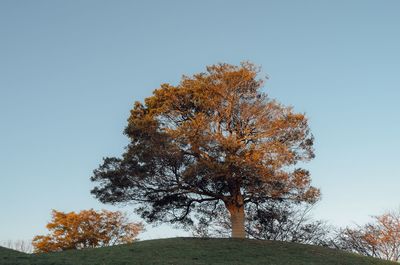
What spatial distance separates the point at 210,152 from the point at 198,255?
7250mm

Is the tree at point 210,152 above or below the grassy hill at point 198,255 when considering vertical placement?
above

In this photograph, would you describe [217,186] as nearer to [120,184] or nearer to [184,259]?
[120,184]

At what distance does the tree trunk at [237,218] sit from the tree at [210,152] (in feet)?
0.20

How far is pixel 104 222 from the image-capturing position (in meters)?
48.7

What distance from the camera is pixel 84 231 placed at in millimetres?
46750

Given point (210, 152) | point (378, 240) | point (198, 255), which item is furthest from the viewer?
point (378, 240)

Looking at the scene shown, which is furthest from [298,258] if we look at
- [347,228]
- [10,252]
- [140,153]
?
[347,228]

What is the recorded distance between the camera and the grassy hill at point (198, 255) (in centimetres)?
1841

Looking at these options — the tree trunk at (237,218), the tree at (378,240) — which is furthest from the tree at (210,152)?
the tree at (378,240)

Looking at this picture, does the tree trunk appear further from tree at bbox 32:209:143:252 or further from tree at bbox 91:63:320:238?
tree at bbox 32:209:143:252

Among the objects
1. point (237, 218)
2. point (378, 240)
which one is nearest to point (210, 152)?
point (237, 218)

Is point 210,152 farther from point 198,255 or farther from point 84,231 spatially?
point 84,231

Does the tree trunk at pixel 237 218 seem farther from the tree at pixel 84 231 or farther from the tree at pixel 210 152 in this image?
the tree at pixel 84 231

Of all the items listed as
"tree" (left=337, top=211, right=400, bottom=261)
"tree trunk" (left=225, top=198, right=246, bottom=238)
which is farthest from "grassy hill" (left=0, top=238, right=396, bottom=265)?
"tree" (left=337, top=211, right=400, bottom=261)
